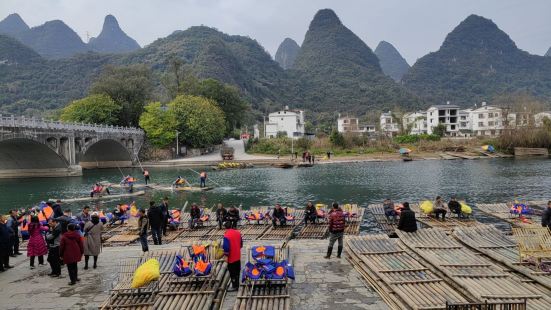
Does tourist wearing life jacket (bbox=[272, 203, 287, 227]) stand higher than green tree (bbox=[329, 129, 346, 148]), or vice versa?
green tree (bbox=[329, 129, 346, 148])

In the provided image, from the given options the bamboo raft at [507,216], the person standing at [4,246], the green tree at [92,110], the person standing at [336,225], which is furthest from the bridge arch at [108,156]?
the person standing at [336,225]

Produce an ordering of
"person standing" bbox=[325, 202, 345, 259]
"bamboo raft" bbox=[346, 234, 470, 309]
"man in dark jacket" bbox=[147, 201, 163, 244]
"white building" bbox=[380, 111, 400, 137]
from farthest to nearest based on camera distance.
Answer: "white building" bbox=[380, 111, 400, 137], "man in dark jacket" bbox=[147, 201, 163, 244], "person standing" bbox=[325, 202, 345, 259], "bamboo raft" bbox=[346, 234, 470, 309]

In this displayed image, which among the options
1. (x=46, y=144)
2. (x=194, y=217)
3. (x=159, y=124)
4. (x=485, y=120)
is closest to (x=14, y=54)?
(x=159, y=124)

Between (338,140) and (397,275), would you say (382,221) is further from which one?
(338,140)

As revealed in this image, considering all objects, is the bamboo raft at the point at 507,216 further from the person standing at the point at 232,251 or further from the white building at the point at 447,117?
the white building at the point at 447,117

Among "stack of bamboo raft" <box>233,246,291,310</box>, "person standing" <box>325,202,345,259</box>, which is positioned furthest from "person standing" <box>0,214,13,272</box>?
"person standing" <box>325,202,345,259</box>

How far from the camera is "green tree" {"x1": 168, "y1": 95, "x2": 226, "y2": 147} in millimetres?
85562

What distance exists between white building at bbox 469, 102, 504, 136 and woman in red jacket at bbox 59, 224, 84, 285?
118 m

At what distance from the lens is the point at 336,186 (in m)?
43.3

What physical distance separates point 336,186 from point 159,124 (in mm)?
53184

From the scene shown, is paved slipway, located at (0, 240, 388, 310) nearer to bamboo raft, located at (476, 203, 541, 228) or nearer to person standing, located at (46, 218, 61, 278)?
person standing, located at (46, 218, 61, 278)

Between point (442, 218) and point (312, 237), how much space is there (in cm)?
804

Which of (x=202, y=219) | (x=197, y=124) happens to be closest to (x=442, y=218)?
(x=202, y=219)

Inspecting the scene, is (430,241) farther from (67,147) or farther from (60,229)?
(67,147)
